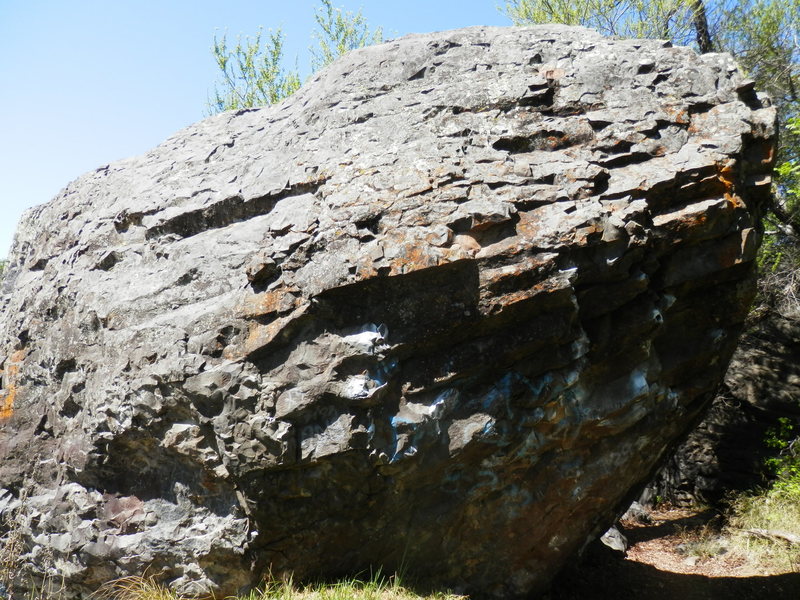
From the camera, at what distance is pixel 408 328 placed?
4043 millimetres

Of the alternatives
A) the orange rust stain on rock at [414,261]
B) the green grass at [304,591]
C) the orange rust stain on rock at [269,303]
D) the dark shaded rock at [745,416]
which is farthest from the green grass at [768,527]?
the orange rust stain on rock at [269,303]

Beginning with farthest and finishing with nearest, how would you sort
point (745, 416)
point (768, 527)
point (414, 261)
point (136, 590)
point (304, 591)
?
point (745, 416) → point (768, 527) → point (136, 590) → point (304, 591) → point (414, 261)

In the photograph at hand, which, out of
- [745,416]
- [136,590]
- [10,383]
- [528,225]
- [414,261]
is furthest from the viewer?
[745,416]

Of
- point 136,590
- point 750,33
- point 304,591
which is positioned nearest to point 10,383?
point 136,590

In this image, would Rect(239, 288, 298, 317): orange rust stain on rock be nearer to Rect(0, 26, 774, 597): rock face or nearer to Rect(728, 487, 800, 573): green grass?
Rect(0, 26, 774, 597): rock face

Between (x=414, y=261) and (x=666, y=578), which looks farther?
(x=666, y=578)

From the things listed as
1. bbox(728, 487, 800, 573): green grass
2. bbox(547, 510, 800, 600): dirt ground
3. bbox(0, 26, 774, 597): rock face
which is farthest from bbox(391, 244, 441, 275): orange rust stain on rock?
bbox(728, 487, 800, 573): green grass

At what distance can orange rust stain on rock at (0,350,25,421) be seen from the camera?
17.5 ft

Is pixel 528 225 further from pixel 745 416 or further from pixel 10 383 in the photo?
pixel 745 416

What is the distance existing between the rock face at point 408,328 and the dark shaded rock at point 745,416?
479cm

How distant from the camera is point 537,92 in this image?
4.89 m

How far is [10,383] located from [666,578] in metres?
6.28

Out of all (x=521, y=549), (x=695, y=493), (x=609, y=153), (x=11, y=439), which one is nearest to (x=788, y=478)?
(x=695, y=493)

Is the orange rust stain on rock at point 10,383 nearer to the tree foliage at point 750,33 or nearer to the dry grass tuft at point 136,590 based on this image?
the dry grass tuft at point 136,590
